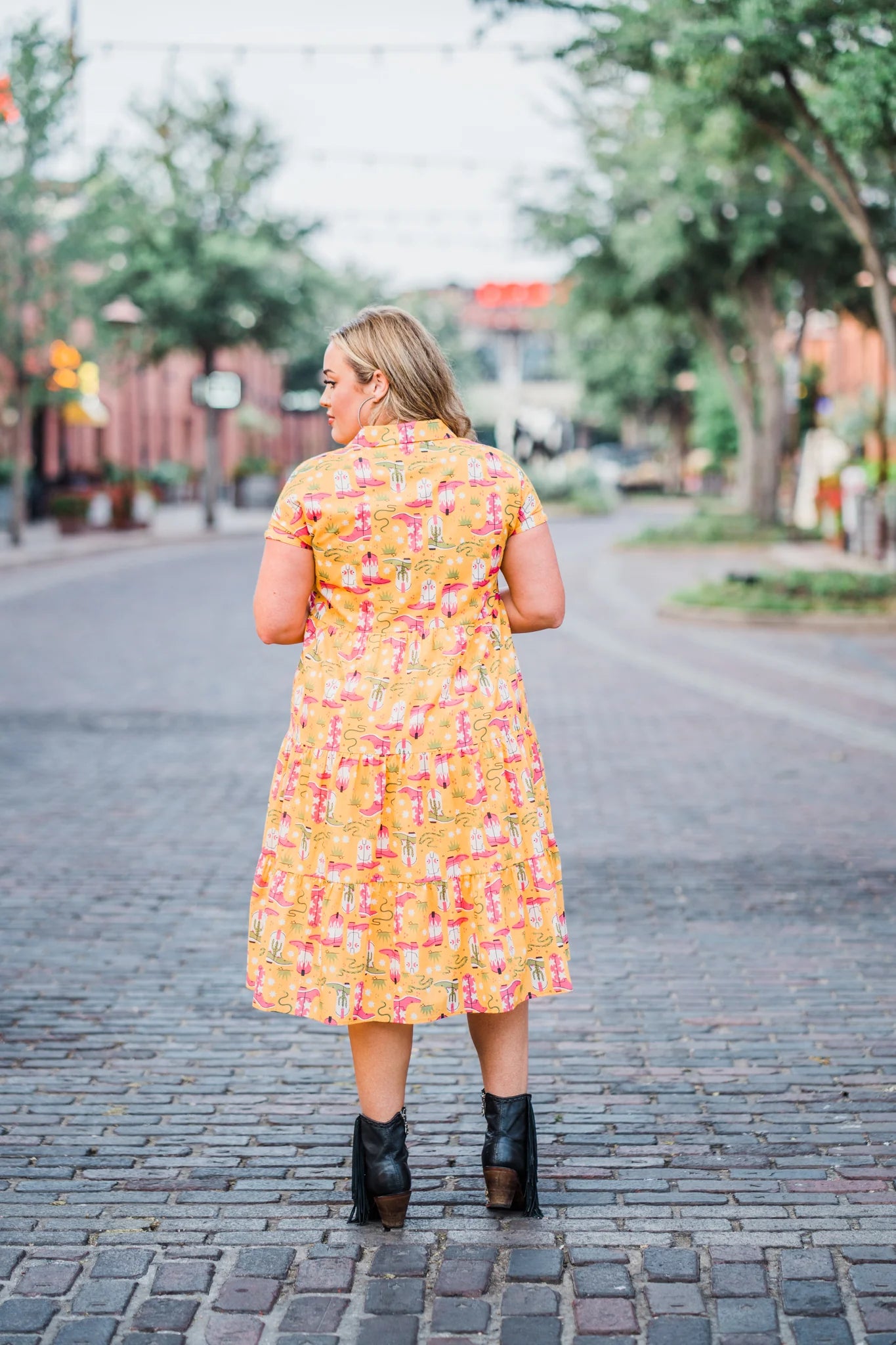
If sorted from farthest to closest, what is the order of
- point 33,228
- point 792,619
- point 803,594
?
point 33,228 → point 803,594 → point 792,619

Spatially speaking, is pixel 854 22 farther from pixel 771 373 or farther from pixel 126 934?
pixel 771 373

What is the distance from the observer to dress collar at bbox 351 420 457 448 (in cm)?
309

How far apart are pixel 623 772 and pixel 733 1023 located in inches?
156

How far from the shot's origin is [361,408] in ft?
10.2

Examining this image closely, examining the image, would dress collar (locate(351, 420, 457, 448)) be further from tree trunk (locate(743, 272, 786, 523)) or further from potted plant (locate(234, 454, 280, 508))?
potted plant (locate(234, 454, 280, 508))

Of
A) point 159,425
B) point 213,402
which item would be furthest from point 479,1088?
point 159,425

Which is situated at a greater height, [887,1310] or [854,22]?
[854,22]

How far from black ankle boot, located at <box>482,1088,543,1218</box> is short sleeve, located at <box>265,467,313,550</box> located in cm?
114

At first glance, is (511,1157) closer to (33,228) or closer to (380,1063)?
(380,1063)

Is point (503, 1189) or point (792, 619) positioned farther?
point (792, 619)

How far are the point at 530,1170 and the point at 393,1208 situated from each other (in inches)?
11.1

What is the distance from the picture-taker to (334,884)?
3084mm

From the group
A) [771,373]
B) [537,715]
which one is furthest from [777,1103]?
[771,373]

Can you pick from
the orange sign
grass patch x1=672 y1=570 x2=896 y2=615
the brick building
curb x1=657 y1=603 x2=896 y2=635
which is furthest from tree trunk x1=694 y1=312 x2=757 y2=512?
the orange sign
